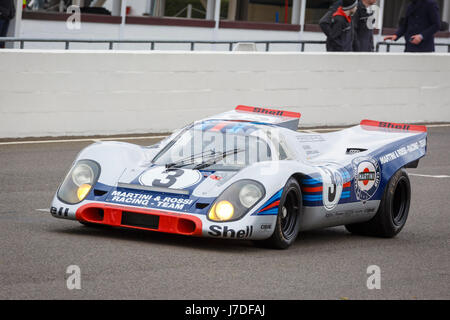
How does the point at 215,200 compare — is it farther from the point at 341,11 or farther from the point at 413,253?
the point at 341,11

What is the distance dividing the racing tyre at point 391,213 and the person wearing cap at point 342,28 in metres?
7.95

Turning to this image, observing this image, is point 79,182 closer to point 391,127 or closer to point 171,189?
point 171,189

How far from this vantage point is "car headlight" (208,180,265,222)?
300 inches

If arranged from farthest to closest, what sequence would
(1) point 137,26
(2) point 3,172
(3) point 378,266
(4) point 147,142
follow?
(1) point 137,26 → (4) point 147,142 → (2) point 3,172 → (3) point 378,266

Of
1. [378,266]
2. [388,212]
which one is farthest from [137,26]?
[378,266]

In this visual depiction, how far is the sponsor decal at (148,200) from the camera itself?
25.3ft

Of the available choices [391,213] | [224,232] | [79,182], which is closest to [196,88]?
[391,213]

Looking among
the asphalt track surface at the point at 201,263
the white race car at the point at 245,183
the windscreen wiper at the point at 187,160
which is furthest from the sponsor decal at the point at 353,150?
the windscreen wiper at the point at 187,160

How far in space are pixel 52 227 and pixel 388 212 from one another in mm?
3013

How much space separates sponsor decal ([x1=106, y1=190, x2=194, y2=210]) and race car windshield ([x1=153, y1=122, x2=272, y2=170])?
22.9 inches

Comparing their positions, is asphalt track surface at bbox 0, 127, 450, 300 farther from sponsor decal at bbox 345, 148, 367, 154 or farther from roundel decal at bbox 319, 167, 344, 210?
sponsor decal at bbox 345, 148, 367, 154

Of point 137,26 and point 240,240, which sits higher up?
point 137,26

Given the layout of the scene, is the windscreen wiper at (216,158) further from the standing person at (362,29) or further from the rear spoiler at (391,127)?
the standing person at (362,29)

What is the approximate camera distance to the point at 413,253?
8.38 meters
